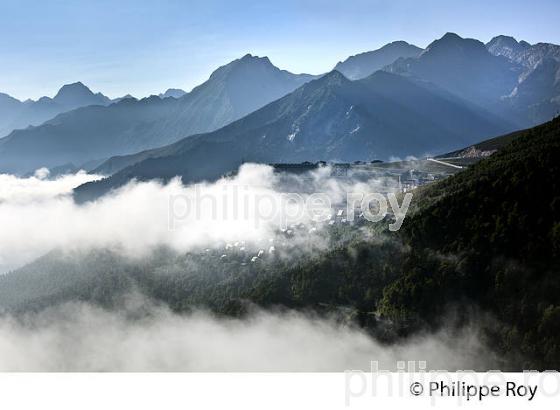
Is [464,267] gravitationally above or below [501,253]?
below

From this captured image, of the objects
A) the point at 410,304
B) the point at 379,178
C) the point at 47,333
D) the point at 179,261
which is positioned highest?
the point at 379,178

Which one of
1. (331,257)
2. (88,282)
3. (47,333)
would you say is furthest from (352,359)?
(88,282)

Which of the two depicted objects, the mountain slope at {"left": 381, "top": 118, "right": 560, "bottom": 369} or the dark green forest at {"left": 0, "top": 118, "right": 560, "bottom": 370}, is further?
the dark green forest at {"left": 0, "top": 118, "right": 560, "bottom": 370}

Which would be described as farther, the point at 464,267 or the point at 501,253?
the point at 464,267

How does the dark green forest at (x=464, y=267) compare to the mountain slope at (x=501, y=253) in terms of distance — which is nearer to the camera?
the mountain slope at (x=501, y=253)

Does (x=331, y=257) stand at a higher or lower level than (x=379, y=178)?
lower

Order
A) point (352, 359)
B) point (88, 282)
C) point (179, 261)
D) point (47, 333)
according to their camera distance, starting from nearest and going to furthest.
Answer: point (352, 359)
point (47, 333)
point (179, 261)
point (88, 282)
